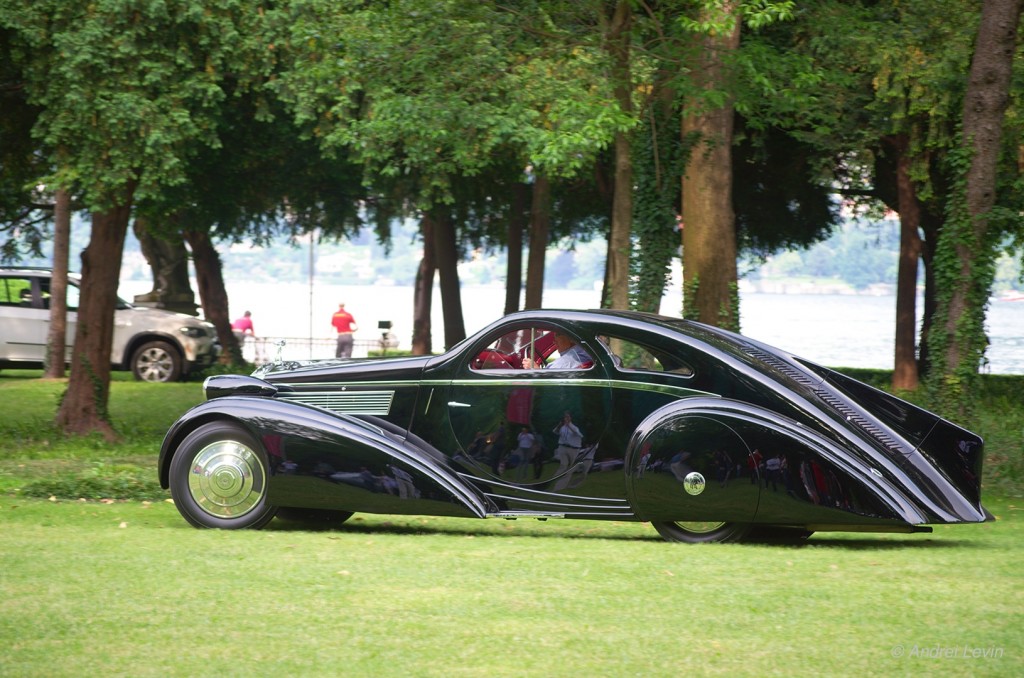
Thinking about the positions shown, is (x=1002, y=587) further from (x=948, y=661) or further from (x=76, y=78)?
(x=76, y=78)

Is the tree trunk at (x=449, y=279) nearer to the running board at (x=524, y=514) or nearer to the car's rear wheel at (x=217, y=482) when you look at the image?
the car's rear wheel at (x=217, y=482)

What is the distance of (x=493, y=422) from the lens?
26.2 feet

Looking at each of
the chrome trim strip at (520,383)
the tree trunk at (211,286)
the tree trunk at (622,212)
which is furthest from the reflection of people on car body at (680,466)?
the tree trunk at (211,286)

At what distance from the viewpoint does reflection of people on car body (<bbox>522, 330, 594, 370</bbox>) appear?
7914 millimetres

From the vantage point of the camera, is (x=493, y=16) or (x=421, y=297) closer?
(x=493, y=16)

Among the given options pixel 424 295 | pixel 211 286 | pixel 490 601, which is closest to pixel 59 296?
pixel 211 286

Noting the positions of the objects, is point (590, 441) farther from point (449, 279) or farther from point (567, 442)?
point (449, 279)

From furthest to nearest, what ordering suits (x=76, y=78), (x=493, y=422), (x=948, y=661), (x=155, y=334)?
(x=155, y=334), (x=76, y=78), (x=493, y=422), (x=948, y=661)

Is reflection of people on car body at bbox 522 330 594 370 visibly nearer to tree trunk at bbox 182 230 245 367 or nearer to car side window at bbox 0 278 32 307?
car side window at bbox 0 278 32 307

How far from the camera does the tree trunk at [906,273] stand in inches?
945

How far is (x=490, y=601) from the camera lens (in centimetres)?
593

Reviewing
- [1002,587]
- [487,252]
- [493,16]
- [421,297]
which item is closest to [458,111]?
[493,16]

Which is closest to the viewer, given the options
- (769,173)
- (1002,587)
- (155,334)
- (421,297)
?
(1002,587)

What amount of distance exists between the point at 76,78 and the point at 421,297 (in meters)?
23.3
